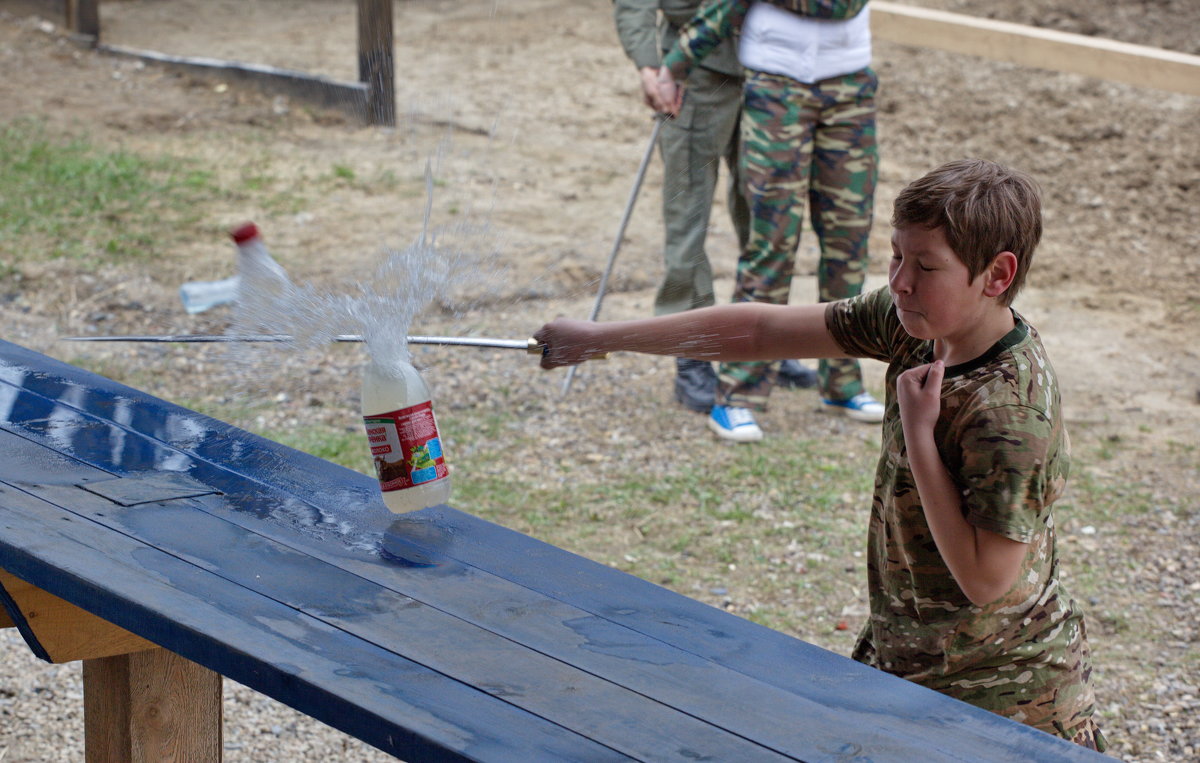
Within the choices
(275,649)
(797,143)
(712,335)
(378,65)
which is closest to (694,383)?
(797,143)

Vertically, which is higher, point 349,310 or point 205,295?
point 349,310

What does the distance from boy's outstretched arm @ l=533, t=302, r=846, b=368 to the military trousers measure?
2420 millimetres

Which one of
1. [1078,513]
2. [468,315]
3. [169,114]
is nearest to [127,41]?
[169,114]

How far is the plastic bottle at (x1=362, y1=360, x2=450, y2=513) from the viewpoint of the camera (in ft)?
6.63

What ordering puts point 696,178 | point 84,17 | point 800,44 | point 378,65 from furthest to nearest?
point 84,17
point 378,65
point 696,178
point 800,44

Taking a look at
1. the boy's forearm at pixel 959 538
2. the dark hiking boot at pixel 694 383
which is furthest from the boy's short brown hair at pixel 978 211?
the dark hiking boot at pixel 694 383

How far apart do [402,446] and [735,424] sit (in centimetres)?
270

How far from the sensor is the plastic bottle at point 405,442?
6.63 ft

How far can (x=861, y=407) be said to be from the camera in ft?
15.6

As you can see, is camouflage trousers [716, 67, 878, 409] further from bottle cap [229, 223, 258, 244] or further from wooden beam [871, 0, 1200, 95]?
wooden beam [871, 0, 1200, 95]

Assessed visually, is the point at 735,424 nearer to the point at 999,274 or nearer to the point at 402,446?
the point at 402,446

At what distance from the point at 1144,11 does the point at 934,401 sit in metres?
10.2

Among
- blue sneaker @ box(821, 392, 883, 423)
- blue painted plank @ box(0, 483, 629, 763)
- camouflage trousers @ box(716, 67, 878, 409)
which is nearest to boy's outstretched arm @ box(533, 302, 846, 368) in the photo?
blue painted plank @ box(0, 483, 629, 763)

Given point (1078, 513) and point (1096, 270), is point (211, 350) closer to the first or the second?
point (1078, 513)
